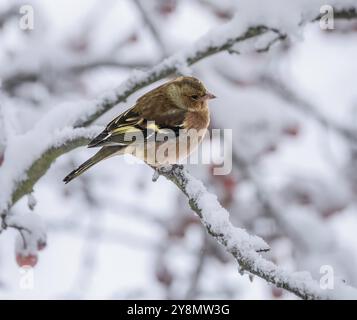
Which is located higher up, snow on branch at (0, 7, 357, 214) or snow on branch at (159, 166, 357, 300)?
snow on branch at (0, 7, 357, 214)

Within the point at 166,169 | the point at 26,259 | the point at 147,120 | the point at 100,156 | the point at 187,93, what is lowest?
the point at 26,259

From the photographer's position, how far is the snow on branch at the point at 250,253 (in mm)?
2475

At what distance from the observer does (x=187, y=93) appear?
15.2ft

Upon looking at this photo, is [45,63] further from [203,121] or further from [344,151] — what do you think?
[344,151]

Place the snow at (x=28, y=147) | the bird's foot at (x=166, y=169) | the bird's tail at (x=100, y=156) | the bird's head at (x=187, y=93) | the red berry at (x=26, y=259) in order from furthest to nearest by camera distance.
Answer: the bird's head at (x=187, y=93), the red berry at (x=26, y=259), the bird's tail at (x=100, y=156), the bird's foot at (x=166, y=169), the snow at (x=28, y=147)

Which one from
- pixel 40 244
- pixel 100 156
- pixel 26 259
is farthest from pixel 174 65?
pixel 26 259

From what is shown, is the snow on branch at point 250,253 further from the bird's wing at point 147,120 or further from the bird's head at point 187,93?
the bird's head at point 187,93

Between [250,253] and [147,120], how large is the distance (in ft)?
5.79

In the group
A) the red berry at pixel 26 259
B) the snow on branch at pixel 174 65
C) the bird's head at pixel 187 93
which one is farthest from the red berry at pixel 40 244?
the bird's head at pixel 187 93

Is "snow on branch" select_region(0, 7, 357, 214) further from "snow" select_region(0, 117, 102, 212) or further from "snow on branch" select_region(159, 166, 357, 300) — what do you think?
"snow on branch" select_region(159, 166, 357, 300)

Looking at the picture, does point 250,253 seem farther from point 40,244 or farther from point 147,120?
point 147,120

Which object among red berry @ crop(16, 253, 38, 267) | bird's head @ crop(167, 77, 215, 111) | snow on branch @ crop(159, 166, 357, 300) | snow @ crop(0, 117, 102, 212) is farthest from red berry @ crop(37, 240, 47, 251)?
bird's head @ crop(167, 77, 215, 111)

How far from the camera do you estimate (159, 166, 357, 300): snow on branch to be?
8.12 ft
